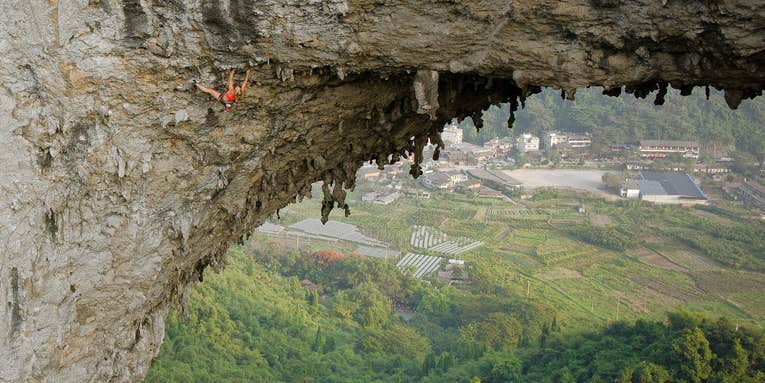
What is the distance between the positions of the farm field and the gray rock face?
15.0 metres

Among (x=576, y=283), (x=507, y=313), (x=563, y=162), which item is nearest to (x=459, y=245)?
(x=576, y=283)

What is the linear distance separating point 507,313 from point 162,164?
50.4ft

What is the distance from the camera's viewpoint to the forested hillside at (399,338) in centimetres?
1194

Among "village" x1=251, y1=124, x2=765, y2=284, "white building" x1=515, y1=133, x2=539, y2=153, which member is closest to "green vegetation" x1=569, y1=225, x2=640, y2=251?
"village" x1=251, y1=124, x2=765, y2=284

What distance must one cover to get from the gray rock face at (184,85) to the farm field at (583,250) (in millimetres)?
15021

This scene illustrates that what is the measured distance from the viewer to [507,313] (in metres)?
18.4

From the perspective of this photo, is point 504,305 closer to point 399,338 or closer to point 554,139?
point 399,338

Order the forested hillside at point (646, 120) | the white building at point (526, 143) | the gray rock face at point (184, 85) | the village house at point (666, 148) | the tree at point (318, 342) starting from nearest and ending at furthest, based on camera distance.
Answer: the gray rock face at point (184, 85) < the tree at point (318, 342) < the village house at point (666, 148) < the forested hillside at point (646, 120) < the white building at point (526, 143)

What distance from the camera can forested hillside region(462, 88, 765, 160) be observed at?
3484 centimetres

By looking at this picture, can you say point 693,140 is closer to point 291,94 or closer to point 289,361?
point 289,361

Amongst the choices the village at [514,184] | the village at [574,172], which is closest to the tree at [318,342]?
the village at [514,184]

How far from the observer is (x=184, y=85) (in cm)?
425

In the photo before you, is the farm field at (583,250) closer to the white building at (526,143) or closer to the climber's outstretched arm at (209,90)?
the white building at (526,143)

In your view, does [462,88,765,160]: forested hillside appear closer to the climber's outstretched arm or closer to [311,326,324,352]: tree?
[311,326,324,352]: tree
